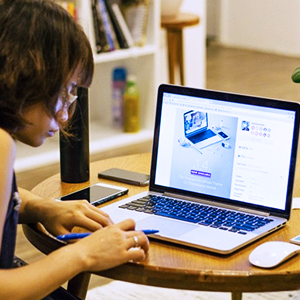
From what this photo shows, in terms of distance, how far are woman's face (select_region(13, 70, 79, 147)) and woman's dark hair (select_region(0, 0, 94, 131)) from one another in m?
0.01

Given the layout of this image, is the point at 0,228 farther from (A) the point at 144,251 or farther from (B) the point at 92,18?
(B) the point at 92,18

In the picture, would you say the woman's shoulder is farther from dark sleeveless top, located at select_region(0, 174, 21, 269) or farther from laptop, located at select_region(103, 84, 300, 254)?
laptop, located at select_region(103, 84, 300, 254)

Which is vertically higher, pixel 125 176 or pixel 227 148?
pixel 227 148

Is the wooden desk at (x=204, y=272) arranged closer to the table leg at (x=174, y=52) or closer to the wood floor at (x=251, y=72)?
the table leg at (x=174, y=52)

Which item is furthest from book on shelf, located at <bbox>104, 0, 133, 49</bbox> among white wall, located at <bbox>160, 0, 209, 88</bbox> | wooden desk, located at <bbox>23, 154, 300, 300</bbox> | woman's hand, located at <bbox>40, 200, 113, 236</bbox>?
wooden desk, located at <bbox>23, 154, 300, 300</bbox>

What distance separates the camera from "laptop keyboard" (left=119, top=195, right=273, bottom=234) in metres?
1.34

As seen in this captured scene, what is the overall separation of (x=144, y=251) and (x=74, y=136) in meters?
0.52

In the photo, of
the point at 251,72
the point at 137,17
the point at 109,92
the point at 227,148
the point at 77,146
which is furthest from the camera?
the point at 251,72

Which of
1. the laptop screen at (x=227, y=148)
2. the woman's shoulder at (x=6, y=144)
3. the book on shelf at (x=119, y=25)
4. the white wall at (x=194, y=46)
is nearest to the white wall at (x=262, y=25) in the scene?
the white wall at (x=194, y=46)

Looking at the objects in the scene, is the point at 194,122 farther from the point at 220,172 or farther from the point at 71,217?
the point at 71,217

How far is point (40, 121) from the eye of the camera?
1192 millimetres

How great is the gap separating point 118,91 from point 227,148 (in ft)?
7.26

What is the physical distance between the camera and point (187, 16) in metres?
3.87

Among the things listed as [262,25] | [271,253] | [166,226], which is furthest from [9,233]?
[262,25]
